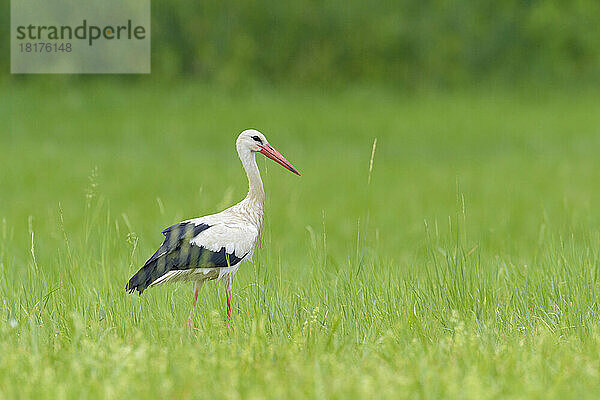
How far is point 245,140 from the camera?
17.7 feet

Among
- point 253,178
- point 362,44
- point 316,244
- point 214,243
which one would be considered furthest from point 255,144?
point 362,44

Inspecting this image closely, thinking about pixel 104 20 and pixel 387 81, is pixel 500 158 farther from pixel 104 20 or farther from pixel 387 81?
pixel 104 20

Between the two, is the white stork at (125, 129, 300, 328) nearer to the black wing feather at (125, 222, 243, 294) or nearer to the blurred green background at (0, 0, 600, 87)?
the black wing feather at (125, 222, 243, 294)

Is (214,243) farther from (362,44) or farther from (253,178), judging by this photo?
(362,44)

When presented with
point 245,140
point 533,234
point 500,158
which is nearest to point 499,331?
point 245,140

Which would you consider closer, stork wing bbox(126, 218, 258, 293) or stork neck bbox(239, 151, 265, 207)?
stork wing bbox(126, 218, 258, 293)

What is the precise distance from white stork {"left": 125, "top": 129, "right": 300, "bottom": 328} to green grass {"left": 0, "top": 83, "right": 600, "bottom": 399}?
0.30 metres

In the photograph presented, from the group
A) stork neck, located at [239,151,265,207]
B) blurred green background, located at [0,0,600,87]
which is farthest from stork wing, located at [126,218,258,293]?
blurred green background, located at [0,0,600,87]

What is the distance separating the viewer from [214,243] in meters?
5.22

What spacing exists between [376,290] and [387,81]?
17284 millimetres

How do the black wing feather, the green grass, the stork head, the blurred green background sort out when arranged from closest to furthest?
the green grass
the black wing feather
the stork head
the blurred green background

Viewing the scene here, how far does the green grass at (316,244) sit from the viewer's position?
178 inches

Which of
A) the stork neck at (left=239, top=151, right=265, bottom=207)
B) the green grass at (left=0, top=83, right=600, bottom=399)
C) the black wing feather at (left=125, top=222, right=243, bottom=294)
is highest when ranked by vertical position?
the stork neck at (left=239, top=151, right=265, bottom=207)

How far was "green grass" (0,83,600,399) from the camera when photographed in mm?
4527
